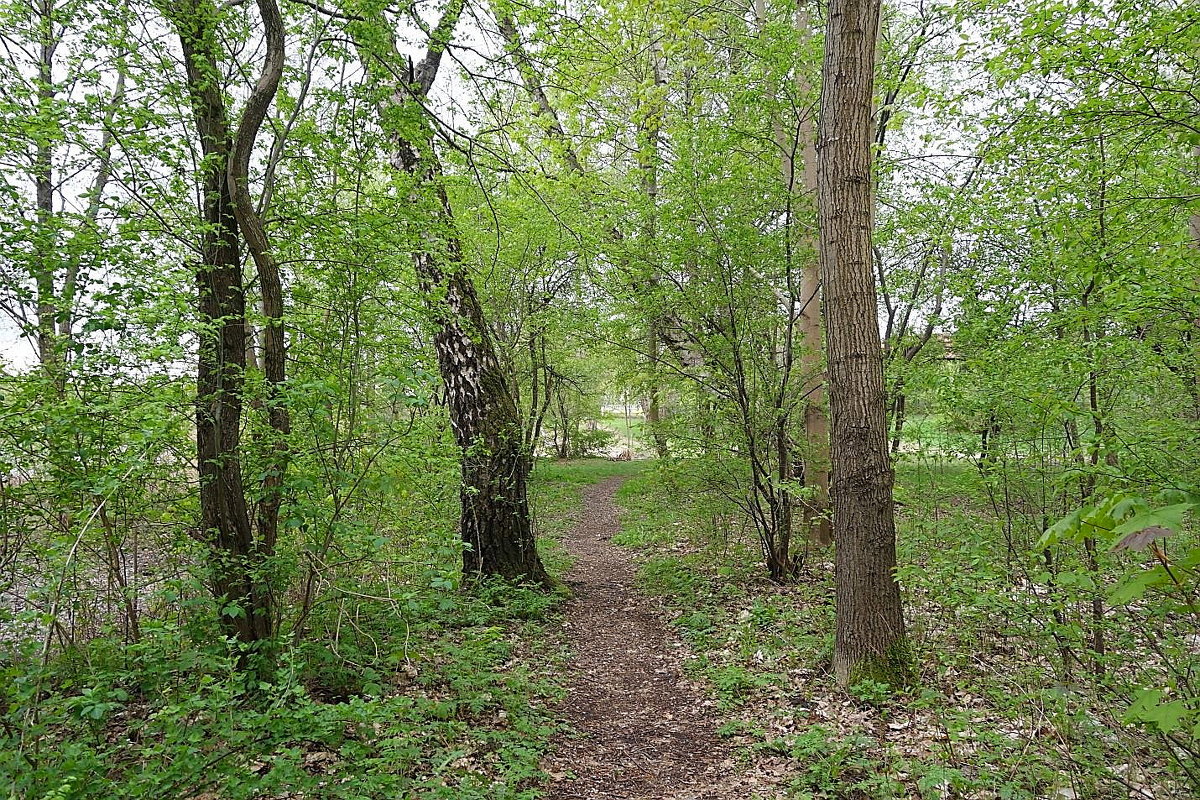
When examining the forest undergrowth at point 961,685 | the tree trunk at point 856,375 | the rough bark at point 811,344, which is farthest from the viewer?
the rough bark at point 811,344

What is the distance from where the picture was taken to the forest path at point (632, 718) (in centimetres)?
367

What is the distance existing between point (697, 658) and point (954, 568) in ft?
7.64

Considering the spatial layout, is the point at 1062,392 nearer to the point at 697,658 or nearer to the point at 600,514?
the point at 697,658

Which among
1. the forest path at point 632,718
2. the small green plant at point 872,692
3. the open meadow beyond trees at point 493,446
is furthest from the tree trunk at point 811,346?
the small green plant at point 872,692

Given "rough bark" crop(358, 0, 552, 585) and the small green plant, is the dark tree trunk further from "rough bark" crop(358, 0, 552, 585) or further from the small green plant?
the small green plant

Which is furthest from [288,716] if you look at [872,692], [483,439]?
[483,439]

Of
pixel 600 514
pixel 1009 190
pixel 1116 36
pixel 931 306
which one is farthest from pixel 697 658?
pixel 600 514

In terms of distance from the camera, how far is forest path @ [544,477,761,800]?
12.0 feet

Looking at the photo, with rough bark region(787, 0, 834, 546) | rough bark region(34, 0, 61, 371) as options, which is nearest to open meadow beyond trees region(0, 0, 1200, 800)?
rough bark region(34, 0, 61, 371)

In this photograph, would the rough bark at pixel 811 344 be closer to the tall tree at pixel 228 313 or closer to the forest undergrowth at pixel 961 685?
the forest undergrowth at pixel 961 685

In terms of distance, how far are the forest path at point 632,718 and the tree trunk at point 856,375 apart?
4.02 ft

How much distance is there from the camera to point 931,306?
8984mm

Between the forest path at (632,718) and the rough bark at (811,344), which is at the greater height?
the rough bark at (811,344)

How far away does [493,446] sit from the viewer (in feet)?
22.7
